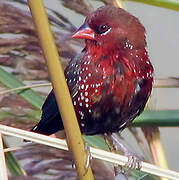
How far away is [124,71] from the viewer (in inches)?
68.3

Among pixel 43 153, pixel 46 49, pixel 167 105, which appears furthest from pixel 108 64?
pixel 167 105

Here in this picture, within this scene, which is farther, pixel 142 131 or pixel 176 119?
pixel 142 131

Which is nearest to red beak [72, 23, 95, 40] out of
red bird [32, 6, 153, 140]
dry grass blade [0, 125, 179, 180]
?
red bird [32, 6, 153, 140]

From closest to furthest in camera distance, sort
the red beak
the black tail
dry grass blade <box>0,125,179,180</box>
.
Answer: dry grass blade <box>0,125,179,180</box>
the red beak
the black tail

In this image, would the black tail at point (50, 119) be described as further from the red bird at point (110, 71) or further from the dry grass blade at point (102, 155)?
the dry grass blade at point (102, 155)

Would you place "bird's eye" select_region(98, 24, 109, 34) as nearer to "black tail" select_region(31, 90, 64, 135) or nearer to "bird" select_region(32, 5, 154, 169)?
"bird" select_region(32, 5, 154, 169)

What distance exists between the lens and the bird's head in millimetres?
1712

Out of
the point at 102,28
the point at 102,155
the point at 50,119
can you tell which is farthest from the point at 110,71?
the point at 102,155

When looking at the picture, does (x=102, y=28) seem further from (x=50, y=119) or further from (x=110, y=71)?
(x=50, y=119)

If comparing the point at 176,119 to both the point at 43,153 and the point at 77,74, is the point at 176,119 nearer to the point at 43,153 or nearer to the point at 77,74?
the point at 77,74

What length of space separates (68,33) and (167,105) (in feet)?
2.90

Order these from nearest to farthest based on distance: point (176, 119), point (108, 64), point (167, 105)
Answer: point (176, 119) → point (108, 64) → point (167, 105)

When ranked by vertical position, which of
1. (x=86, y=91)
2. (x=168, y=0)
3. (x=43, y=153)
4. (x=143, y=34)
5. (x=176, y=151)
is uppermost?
(x=168, y=0)

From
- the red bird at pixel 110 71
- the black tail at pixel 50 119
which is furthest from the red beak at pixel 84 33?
the black tail at pixel 50 119
